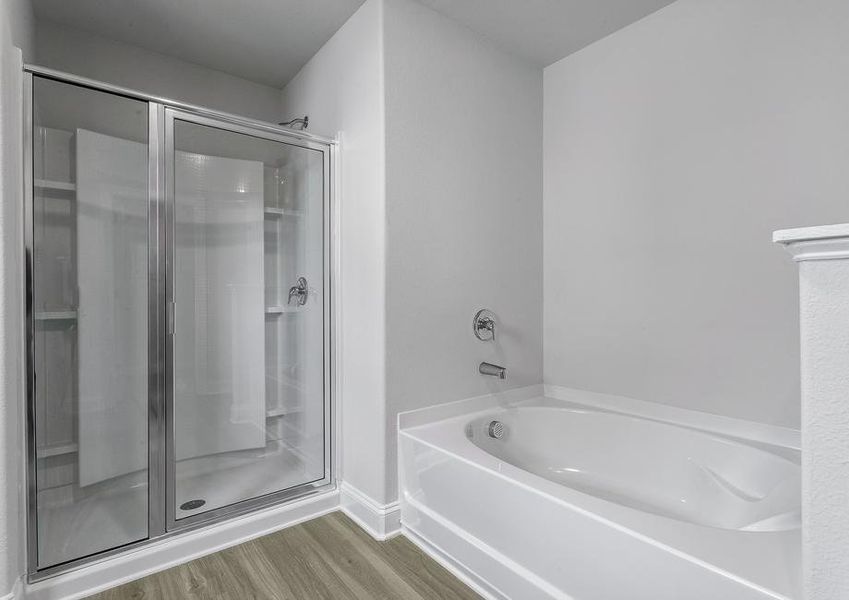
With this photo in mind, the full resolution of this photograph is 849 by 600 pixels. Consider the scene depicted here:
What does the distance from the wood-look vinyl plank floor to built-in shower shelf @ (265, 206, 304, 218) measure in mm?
1523

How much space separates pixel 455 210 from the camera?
2.24 m

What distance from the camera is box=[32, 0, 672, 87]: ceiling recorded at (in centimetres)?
212

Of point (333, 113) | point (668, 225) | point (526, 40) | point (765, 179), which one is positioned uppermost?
point (526, 40)

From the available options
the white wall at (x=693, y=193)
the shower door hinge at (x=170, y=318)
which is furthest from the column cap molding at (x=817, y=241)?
the shower door hinge at (x=170, y=318)

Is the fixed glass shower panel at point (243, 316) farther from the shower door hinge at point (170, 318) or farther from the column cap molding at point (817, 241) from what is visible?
the column cap molding at point (817, 241)

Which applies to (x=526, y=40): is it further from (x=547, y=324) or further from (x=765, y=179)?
(x=547, y=324)

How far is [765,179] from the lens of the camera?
183cm

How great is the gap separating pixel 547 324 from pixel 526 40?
5.29 feet

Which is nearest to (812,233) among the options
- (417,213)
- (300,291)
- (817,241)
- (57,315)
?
(817,241)

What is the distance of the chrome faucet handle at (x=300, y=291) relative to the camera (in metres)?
2.28

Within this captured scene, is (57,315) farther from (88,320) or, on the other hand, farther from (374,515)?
(374,515)

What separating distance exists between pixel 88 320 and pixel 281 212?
94 cm

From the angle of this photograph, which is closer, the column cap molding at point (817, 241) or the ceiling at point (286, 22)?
the column cap molding at point (817, 241)

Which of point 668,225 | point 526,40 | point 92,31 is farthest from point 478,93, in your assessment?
point 92,31
